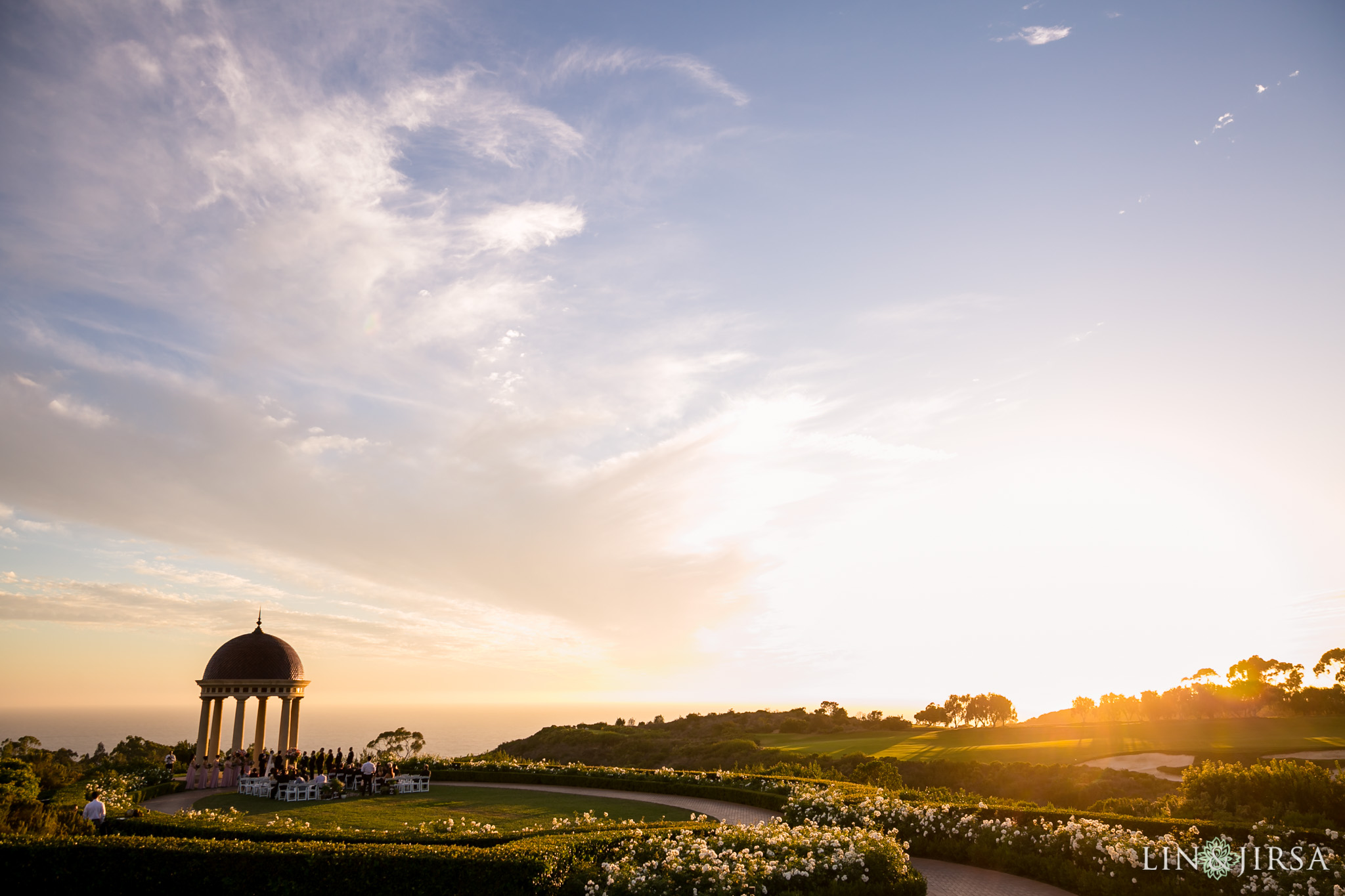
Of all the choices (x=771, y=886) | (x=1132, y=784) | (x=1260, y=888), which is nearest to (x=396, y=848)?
(x=771, y=886)

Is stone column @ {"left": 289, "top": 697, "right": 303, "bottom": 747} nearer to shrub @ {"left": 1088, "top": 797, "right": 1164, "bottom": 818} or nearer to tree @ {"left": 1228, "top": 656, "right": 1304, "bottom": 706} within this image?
shrub @ {"left": 1088, "top": 797, "right": 1164, "bottom": 818}

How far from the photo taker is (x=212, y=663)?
25891mm

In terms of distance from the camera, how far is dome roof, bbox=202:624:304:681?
84.4ft

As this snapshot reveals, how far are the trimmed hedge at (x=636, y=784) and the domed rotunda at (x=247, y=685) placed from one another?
6154mm

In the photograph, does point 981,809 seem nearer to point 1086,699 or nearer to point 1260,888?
point 1260,888

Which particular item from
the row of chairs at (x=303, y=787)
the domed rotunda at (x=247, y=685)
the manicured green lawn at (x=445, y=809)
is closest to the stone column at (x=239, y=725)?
the domed rotunda at (x=247, y=685)

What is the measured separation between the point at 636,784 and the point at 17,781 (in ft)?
58.6

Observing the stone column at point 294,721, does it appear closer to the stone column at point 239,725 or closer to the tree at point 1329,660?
the stone column at point 239,725

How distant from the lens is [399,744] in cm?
3962

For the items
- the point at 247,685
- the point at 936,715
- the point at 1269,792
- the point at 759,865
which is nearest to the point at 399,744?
the point at 247,685

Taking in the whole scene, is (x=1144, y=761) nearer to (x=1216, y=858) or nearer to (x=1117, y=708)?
(x=1216, y=858)

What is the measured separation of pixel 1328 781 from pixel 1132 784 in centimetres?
830

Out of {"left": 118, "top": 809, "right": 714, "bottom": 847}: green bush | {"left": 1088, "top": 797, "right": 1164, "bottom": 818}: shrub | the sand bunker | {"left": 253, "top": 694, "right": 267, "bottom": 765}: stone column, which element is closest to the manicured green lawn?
{"left": 118, "top": 809, "right": 714, "bottom": 847}: green bush

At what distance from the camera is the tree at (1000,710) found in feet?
200
